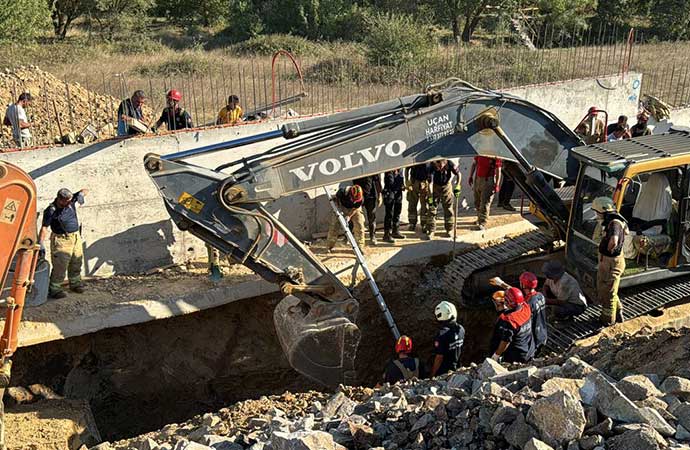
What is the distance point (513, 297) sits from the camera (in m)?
8.16

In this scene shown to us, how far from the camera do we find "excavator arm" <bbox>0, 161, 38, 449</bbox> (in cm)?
712

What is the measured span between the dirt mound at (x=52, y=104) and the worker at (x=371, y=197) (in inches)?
193

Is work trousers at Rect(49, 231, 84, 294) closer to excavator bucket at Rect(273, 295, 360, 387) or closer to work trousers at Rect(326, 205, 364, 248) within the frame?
excavator bucket at Rect(273, 295, 360, 387)

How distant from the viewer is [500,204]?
13.1m

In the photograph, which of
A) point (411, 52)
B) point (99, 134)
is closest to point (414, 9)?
point (411, 52)

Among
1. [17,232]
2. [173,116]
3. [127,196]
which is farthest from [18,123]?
[17,232]

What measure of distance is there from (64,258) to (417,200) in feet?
17.1

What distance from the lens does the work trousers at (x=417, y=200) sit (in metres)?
11.7

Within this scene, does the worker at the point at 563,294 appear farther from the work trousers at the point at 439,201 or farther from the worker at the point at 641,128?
the worker at the point at 641,128

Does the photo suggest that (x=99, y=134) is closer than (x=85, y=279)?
No

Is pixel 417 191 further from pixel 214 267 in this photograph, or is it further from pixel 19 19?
pixel 19 19

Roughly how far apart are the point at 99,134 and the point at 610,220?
289 inches

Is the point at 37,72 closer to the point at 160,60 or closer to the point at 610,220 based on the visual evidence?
the point at 160,60

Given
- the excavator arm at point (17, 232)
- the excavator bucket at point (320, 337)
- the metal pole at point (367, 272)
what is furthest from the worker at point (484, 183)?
the excavator arm at point (17, 232)
